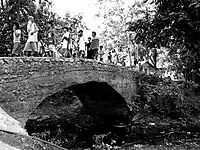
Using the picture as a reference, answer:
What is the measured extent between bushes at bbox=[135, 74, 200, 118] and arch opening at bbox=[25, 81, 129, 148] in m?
1.29

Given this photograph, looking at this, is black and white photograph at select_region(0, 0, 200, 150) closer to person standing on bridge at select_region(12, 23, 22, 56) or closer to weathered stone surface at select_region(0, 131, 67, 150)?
person standing on bridge at select_region(12, 23, 22, 56)

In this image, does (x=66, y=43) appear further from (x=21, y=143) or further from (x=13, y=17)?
(x=13, y=17)

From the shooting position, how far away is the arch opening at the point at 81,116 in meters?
12.0

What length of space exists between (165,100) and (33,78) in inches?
325

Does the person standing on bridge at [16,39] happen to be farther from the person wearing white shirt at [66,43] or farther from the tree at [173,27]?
the tree at [173,27]

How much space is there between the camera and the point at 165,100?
1492cm

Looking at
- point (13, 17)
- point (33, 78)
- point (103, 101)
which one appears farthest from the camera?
point (13, 17)

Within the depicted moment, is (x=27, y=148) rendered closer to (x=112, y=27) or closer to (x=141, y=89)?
(x=141, y=89)

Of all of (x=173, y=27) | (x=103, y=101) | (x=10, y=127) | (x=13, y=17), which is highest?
(x=13, y=17)

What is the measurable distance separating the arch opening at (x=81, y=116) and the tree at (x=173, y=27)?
2.80m

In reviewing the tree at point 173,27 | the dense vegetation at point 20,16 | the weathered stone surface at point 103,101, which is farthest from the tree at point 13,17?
the tree at point 173,27

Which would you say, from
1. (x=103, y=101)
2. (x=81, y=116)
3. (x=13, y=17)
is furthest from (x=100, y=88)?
(x=13, y=17)

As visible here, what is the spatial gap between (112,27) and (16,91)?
67.3ft

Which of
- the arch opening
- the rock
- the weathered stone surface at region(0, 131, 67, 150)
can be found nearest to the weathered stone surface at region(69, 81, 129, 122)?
the arch opening
